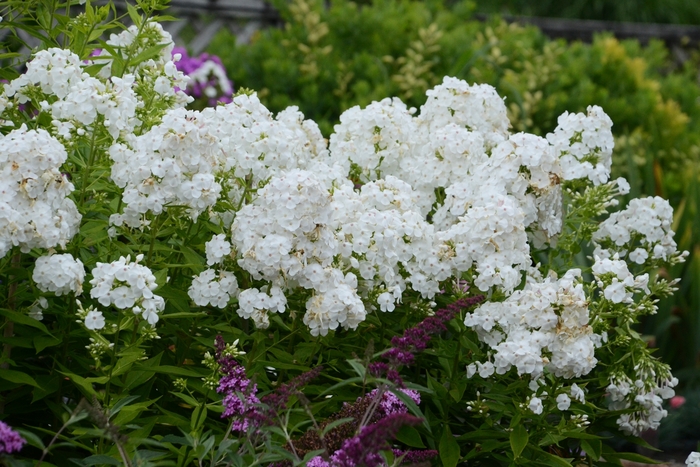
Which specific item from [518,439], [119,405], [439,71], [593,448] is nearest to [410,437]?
[518,439]

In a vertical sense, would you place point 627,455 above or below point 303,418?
below

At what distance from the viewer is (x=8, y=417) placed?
2.54 m

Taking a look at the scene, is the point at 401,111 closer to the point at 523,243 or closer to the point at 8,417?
the point at 523,243

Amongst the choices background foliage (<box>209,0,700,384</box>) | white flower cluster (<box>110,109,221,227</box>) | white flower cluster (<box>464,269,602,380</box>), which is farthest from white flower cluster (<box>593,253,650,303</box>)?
background foliage (<box>209,0,700,384</box>)

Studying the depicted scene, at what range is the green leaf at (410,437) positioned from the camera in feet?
7.96

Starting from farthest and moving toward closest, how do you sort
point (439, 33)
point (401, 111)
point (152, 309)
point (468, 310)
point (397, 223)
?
point (439, 33) < point (401, 111) < point (468, 310) < point (397, 223) < point (152, 309)

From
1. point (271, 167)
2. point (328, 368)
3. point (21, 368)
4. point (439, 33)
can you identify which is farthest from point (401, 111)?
point (439, 33)

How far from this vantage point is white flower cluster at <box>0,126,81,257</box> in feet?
6.78

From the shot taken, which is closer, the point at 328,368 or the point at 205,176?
the point at 205,176

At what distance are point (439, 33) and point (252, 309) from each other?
4882mm

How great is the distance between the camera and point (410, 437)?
2457 mm

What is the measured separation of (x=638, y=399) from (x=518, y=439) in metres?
0.47

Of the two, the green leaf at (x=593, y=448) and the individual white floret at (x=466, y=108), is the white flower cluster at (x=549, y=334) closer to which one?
the green leaf at (x=593, y=448)

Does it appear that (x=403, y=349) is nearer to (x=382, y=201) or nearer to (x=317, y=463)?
(x=317, y=463)
